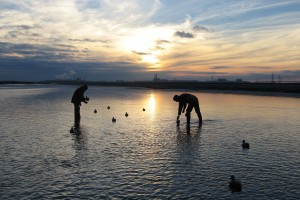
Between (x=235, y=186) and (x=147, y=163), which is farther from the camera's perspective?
(x=147, y=163)

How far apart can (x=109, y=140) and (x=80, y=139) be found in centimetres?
170

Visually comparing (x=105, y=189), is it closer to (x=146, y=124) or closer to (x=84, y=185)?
(x=84, y=185)

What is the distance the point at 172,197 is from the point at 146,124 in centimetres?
1492

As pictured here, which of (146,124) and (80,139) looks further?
(146,124)

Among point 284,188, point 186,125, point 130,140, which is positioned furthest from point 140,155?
point 186,125

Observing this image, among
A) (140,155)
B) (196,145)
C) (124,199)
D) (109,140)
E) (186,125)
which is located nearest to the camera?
(124,199)

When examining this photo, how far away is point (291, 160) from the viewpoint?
12945mm

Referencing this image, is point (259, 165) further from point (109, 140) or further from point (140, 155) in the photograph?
point (109, 140)

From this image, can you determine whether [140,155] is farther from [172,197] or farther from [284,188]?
[284,188]

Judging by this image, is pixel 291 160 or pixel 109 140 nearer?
pixel 291 160

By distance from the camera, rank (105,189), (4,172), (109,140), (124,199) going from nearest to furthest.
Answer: (124,199), (105,189), (4,172), (109,140)

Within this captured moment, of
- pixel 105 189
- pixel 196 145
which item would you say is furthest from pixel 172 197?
pixel 196 145

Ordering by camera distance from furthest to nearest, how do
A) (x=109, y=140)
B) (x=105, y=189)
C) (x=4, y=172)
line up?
(x=109, y=140) → (x=4, y=172) → (x=105, y=189)

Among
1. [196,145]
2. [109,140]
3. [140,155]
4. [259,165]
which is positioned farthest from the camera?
[109,140]
